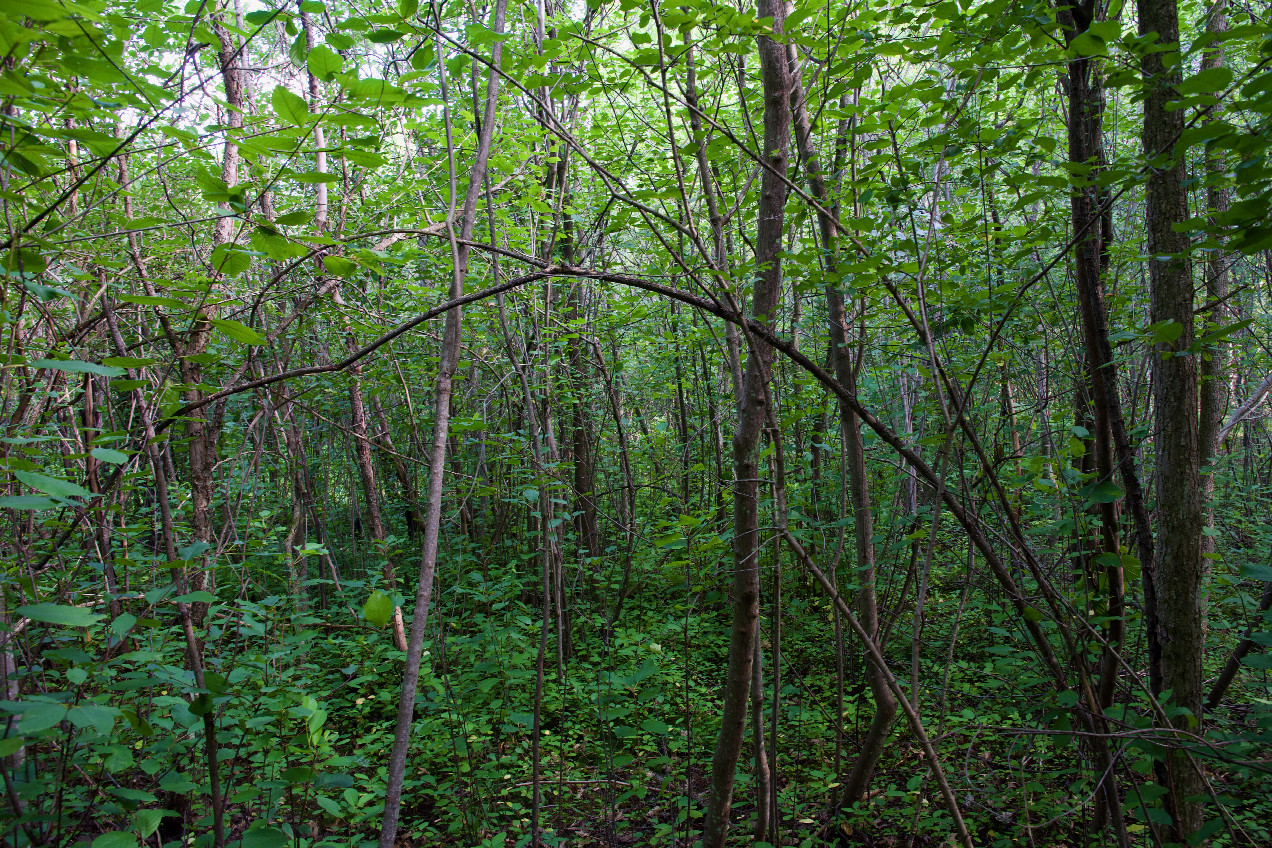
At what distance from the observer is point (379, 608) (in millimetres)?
1383

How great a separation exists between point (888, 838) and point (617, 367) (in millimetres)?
4011

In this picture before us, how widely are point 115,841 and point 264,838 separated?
1.23ft

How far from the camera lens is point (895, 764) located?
12.1 ft

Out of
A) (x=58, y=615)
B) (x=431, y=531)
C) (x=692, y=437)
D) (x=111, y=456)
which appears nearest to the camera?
(x=58, y=615)

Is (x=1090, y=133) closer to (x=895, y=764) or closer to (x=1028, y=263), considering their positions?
(x=1028, y=263)

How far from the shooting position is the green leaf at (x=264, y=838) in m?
1.82

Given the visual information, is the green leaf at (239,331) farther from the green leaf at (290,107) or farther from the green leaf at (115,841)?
the green leaf at (115,841)

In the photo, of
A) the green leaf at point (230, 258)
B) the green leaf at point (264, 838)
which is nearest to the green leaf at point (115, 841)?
the green leaf at point (264, 838)

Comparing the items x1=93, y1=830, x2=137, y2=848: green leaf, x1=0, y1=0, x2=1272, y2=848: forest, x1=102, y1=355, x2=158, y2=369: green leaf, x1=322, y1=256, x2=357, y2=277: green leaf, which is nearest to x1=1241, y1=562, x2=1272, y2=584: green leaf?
x1=0, y1=0, x2=1272, y2=848: forest

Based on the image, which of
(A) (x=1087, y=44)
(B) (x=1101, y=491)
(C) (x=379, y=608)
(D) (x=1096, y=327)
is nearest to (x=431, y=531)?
(C) (x=379, y=608)

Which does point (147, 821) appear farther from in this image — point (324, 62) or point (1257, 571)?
point (1257, 571)

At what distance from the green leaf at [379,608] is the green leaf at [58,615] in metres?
0.46

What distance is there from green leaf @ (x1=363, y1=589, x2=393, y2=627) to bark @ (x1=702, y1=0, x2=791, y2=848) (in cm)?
111

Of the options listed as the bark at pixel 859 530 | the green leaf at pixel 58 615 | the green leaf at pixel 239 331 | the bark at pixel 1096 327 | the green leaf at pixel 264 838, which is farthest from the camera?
the bark at pixel 859 530
